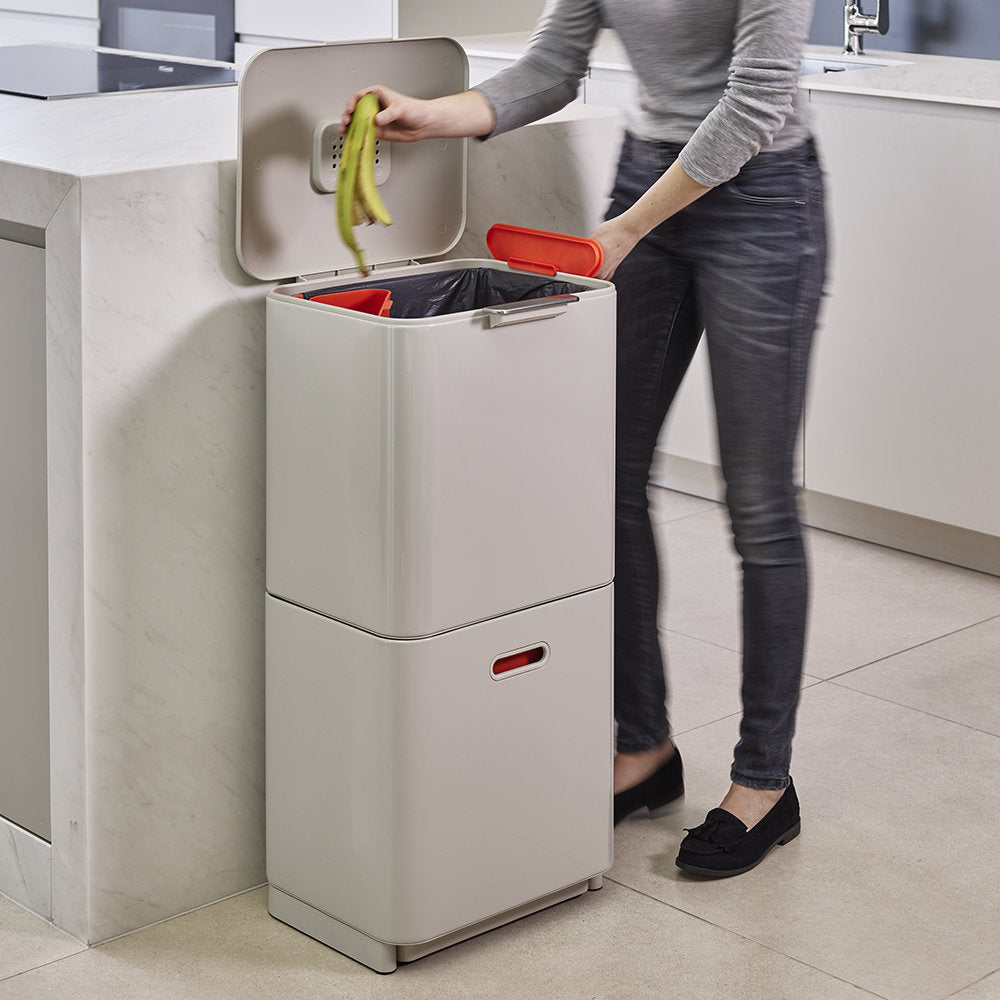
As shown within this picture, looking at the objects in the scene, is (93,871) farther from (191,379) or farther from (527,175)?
(527,175)

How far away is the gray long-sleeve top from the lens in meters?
1.85

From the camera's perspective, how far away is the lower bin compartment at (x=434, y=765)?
5.99ft

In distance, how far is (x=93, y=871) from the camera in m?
1.94

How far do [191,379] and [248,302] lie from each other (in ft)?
0.38

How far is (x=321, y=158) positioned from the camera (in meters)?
1.90

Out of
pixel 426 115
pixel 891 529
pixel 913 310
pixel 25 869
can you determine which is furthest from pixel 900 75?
pixel 25 869

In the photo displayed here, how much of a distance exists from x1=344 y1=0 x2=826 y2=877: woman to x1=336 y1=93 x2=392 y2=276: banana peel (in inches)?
0.8

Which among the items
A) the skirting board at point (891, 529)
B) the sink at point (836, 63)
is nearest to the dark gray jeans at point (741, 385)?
the skirting board at point (891, 529)

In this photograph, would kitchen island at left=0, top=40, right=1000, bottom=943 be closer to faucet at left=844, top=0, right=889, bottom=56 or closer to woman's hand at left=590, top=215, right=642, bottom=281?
woman's hand at left=590, top=215, right=642, bottom=281

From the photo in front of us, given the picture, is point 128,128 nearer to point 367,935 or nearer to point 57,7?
point 367,935

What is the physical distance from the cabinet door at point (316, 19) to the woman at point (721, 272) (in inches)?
71.5

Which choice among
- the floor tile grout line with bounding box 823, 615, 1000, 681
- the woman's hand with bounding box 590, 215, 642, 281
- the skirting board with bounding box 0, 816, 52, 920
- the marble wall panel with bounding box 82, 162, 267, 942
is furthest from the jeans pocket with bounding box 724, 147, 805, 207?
the skirting board with bounding box 0, 816, 52, 920

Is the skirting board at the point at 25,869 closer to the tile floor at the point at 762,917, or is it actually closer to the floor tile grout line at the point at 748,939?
the tile floor at the point at 762,917

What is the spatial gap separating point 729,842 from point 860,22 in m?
2.20
